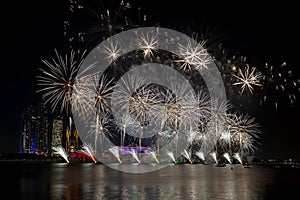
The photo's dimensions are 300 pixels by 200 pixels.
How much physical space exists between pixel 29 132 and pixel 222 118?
149m

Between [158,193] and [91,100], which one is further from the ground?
[91,100]

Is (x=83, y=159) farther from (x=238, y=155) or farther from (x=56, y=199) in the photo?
(x=56, y=199)

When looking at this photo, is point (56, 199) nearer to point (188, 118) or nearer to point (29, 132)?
point (188, 118)

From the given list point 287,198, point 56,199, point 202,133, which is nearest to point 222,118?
point 202,133

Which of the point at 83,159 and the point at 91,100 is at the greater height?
the point at 91,100

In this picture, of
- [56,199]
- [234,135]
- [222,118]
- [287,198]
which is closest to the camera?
[56,199]

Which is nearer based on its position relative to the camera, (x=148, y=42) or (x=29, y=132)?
(x=148, y=42)

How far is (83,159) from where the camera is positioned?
367 ft

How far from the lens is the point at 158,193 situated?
21.6 m

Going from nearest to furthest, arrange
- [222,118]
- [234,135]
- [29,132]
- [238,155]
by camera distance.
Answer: [222,118]
[234,135]
[238,155]
[29,132]

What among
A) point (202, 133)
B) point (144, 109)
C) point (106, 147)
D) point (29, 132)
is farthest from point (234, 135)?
point (29, 132)

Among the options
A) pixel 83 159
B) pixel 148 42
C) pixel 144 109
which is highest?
pixel 148 42

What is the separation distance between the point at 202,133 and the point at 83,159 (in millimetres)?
62724

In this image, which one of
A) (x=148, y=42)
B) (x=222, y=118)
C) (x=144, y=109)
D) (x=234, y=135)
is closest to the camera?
(x=148, y=42)
